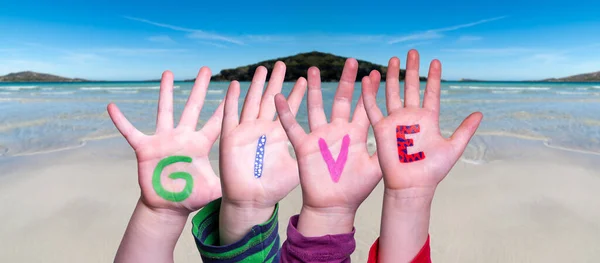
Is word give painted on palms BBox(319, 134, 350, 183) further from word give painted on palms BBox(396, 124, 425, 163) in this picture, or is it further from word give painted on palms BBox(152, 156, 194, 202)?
word give painted on palms BBox(152, 156, 194, 202)

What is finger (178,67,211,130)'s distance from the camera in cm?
171

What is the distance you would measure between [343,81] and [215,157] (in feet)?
9.45

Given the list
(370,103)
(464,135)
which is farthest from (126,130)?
(464,135)

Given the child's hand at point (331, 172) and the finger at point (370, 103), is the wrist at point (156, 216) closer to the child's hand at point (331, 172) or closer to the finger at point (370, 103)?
the child's hand at point (331, 172)

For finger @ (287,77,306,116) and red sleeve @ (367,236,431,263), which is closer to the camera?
red sleeve @ (367,236,431,263)

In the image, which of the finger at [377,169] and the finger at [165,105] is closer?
the finger at [377,169]

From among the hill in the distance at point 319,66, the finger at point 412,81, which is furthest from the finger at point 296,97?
the hill in the distance at point 319,66

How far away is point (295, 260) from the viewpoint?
47.4 inches

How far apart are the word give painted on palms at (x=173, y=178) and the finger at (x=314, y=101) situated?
0.58m

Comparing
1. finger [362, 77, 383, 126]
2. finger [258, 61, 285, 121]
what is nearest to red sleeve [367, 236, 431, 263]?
finger [362, 77, 383, 126]

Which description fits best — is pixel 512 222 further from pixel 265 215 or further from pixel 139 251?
pixel 139 251

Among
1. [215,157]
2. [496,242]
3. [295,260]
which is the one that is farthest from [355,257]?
[215,157]

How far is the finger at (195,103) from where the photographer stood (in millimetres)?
1707

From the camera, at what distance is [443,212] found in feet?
8.94
